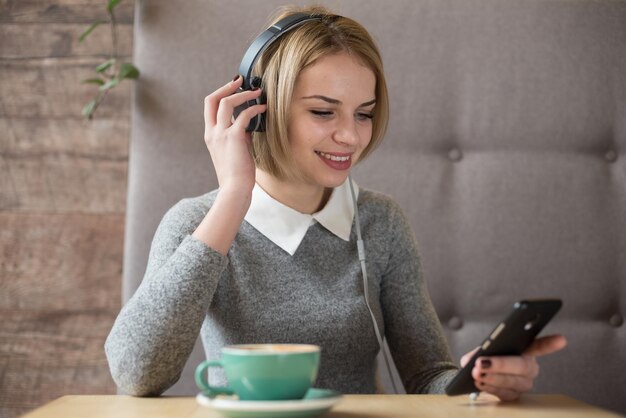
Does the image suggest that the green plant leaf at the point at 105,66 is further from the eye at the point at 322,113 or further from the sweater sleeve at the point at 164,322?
the sweater sleeve at the point at 164,322

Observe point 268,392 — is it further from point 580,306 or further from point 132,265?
point 580,306

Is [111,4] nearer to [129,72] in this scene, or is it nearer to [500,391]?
[129,72]

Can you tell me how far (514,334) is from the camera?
0.89m

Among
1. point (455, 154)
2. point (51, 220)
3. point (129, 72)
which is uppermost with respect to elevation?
point (129, 72)

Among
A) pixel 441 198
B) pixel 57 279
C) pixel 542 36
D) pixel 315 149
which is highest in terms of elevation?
pixel 542 36

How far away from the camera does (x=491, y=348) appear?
91 cm

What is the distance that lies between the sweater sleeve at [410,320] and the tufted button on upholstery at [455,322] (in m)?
0.29

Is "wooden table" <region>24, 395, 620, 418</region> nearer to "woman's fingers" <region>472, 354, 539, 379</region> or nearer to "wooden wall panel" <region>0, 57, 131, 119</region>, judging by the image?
"woman's fingers" <region>472, 354, 539, 379</region>

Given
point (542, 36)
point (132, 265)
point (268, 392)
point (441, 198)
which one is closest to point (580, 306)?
point (441, 198)

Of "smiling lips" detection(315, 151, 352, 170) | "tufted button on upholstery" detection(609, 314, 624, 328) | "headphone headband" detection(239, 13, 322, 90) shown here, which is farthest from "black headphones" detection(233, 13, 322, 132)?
"tufted button on upholstery" detection(609, 314, 624, 328)

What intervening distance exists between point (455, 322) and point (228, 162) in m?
0.69

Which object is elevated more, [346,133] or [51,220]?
[346,133]

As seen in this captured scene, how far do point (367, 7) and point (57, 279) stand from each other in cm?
91

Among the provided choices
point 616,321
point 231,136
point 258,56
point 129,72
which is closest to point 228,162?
point 231,136
